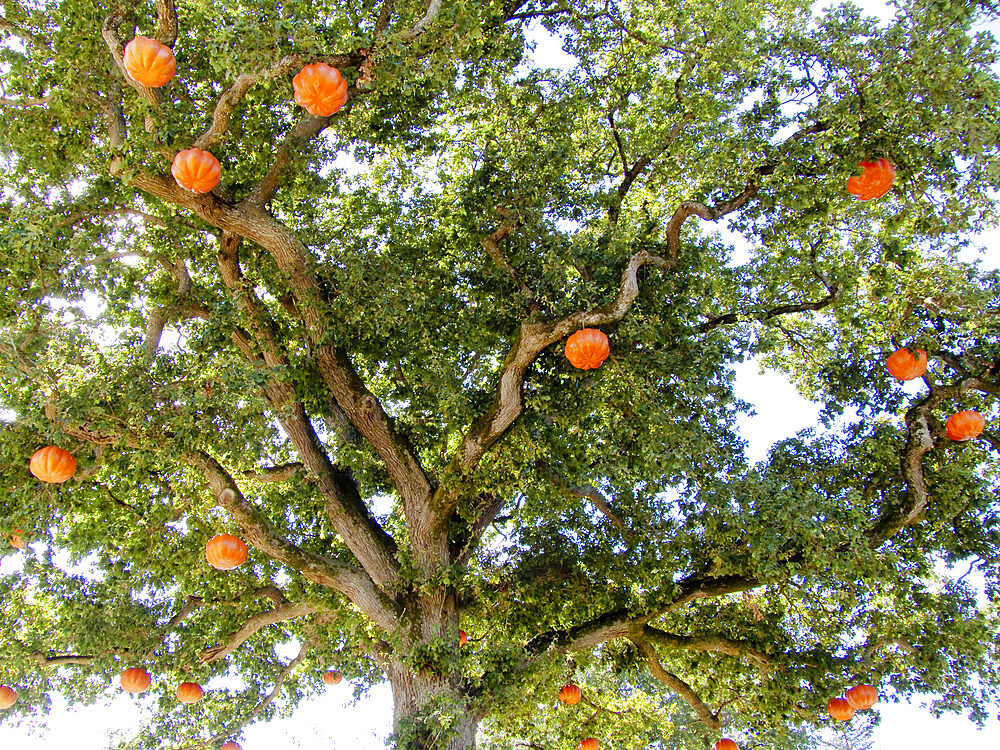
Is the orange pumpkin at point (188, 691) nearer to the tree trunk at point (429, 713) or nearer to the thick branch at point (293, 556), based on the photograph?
the thick branch at point (293, 556)

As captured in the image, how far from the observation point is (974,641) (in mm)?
6781

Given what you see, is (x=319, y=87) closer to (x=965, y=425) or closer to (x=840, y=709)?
(x=965, y=425)

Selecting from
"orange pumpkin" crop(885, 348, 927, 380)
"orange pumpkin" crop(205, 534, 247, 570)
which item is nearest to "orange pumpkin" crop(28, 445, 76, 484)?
"orange pumpkin" crop(205, 534, 247, 570)

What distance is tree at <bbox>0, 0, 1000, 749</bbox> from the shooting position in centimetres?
612

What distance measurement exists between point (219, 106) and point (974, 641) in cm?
936

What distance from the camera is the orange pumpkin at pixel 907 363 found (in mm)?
6445

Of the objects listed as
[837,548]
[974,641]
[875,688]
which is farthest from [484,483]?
[974,641]

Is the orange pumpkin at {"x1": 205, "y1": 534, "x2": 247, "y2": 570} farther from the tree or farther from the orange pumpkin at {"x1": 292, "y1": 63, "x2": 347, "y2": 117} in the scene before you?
the orange pumpkin at {"x1": 292, "y1": 63, "x2": 347, "y2": 117}

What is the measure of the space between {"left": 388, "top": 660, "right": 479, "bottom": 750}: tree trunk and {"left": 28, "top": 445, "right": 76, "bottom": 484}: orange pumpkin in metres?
3.64

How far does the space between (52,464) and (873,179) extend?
778 cm

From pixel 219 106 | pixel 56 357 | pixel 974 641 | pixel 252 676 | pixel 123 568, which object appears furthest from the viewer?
pixel 252 676

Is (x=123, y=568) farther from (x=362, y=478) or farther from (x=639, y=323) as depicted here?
(x=639, y=323)

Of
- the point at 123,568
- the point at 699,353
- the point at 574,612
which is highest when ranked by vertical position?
the point at 123,568

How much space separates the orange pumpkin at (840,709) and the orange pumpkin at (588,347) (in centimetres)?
460
